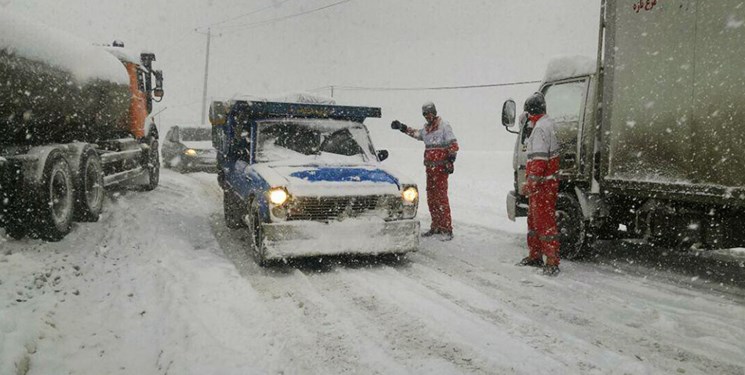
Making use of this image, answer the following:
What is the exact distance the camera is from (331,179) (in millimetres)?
5473

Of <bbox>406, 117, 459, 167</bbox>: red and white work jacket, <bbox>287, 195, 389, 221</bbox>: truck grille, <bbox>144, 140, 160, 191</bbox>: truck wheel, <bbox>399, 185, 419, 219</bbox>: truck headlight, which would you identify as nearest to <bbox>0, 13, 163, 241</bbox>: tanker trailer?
<bbox>144, 140, 160, 191</bbox>: truck wheel

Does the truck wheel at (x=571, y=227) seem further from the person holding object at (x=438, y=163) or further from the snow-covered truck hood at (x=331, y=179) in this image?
the snow-covered truck hood at (x=331, y=179)

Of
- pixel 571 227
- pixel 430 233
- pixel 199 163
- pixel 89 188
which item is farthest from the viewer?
pixel 199 163

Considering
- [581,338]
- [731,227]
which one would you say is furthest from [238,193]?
[731,227]

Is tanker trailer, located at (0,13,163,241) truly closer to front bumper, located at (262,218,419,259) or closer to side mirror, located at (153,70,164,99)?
front bumper, located at (262,218,419,259)

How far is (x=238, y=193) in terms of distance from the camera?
262 inches

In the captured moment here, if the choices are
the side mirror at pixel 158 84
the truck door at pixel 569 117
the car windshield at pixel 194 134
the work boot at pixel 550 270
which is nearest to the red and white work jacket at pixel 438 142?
the truck door at pixel 569 117

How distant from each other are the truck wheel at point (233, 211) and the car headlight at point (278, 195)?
1.46m

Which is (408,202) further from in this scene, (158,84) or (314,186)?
(158,84)

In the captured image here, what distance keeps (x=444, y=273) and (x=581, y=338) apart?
1882mm

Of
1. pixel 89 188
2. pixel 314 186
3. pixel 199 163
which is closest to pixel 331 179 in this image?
pixel 314 186

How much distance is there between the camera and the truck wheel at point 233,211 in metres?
6.85

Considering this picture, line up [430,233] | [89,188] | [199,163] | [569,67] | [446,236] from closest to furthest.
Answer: [569,67]
[446,236]
[430,233]
[89,188]
[199,163]

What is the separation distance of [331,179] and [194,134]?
11972 millimetres
